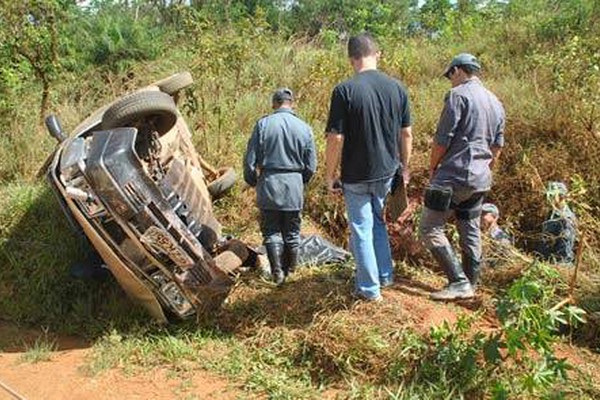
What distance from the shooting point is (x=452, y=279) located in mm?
Result: 4438

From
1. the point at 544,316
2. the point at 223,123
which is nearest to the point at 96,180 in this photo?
the point at 544,316

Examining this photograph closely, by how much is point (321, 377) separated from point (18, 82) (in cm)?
552

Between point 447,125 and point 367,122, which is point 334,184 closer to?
point 367,122

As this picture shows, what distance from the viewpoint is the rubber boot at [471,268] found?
4598 mm

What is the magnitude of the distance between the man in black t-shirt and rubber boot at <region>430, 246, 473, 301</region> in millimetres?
467

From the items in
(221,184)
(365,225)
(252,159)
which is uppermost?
(252,159)

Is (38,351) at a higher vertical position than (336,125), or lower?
lower

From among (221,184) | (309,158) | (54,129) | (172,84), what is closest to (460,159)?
(309,158)

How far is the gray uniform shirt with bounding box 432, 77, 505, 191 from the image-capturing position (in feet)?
13.8

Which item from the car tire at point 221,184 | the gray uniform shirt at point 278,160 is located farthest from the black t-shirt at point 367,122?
the car tire at point 221,184

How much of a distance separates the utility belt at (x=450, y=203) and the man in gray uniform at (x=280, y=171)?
1.12m

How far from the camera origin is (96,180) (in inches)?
160

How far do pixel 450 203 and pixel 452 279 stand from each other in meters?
0.54

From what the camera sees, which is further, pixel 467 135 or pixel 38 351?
pixel 38 351
